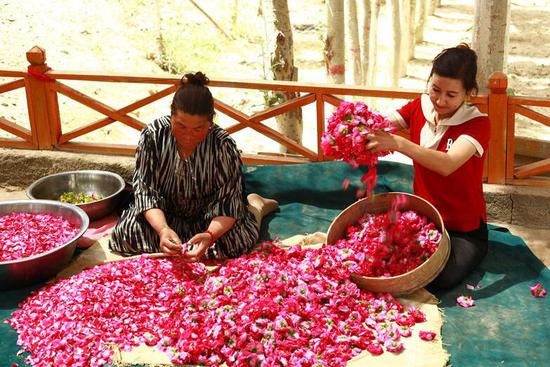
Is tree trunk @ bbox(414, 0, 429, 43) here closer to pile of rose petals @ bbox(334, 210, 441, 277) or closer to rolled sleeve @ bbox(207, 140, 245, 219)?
rolled sleeve @ bbox(207, 140, 245, 219)

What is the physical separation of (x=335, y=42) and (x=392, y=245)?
203 inches

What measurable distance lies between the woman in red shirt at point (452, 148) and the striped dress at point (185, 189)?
114 centimetres

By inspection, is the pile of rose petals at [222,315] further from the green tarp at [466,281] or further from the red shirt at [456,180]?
the red shirt at [456,180]

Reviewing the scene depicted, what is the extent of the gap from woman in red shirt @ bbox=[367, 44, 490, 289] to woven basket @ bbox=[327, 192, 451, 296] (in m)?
0.12

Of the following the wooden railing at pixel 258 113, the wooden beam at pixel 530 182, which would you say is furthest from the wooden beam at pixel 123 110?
the wooden beam at pixel 530 182

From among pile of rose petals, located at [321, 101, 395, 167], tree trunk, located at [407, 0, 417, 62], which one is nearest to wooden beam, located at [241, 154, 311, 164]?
pile of rose petals, located at [321, 101, 395, 167]

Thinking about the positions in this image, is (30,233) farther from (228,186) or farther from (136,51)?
(136,51)

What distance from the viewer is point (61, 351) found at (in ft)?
11.5

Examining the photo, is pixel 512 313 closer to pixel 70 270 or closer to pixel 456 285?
pixel 456 285

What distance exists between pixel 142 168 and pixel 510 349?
250 cm

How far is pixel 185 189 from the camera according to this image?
15.1 ft

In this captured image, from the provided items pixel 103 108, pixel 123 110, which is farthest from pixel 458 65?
pixel 103 108

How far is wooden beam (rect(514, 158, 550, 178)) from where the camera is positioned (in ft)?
16.9

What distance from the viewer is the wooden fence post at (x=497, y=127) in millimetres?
5016
